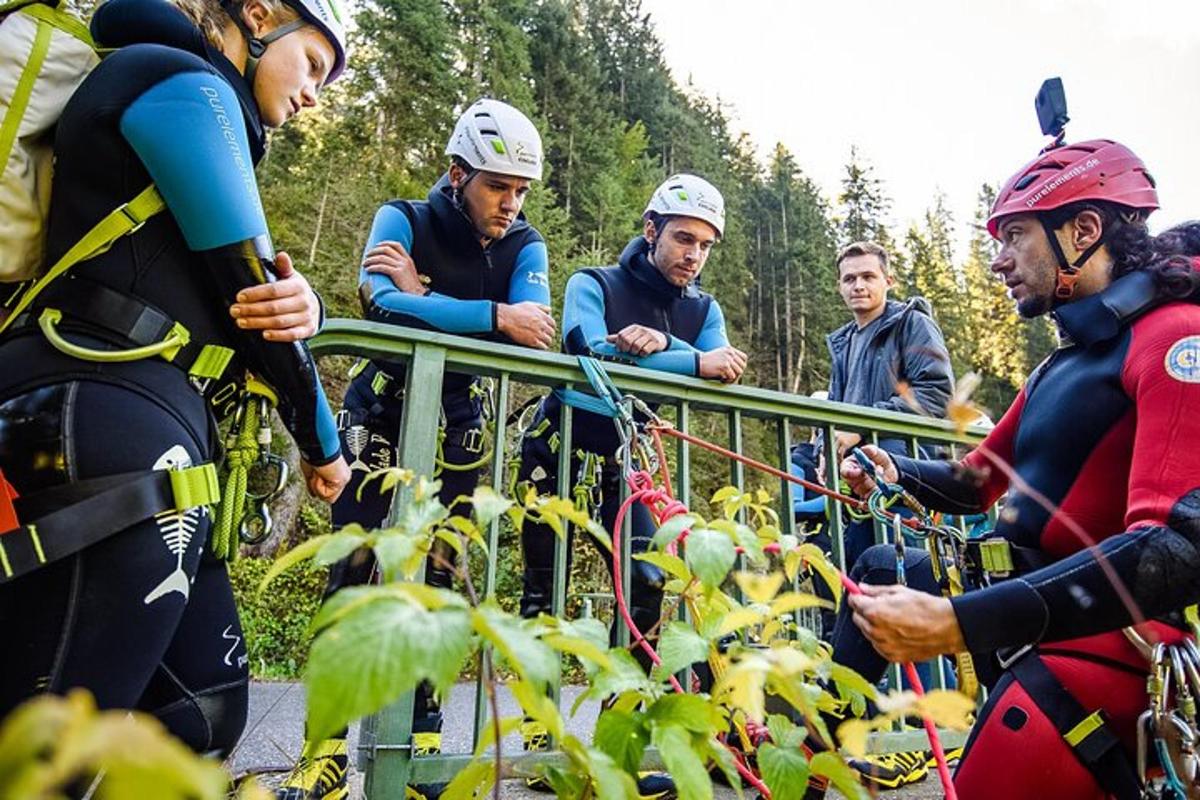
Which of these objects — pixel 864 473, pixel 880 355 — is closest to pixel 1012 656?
pixel 864 473

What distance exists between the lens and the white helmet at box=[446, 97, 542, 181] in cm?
394

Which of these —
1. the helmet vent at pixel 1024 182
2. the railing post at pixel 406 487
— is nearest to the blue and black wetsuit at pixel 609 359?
the railing post at pixel 406 487

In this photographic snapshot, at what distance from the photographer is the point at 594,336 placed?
390 cm

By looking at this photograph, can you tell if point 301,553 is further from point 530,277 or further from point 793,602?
point 530,277

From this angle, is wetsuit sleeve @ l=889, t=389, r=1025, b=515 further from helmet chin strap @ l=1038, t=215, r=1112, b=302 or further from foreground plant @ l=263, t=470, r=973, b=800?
foreground plant @ l=263, t=470, r=973, b=800

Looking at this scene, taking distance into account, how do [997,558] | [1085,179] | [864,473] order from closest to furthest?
[997,558], [1085,179], [864,473]

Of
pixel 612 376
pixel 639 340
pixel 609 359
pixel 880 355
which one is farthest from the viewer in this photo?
pixel 880 355

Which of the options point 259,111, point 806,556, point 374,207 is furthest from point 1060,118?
point 374,207

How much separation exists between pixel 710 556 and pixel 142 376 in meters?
1.16

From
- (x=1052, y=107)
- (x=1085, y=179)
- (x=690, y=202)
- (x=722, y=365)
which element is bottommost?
(x=722, y=365)

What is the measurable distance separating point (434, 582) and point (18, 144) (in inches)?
93.4

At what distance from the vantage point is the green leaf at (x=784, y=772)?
2.61 feet

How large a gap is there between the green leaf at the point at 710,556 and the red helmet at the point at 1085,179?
2152 mm

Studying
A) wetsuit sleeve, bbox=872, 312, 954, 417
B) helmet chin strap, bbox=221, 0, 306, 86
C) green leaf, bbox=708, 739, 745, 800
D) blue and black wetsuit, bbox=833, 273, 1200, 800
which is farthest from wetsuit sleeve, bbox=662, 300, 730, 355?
green leaf, bbox=708, 739, 745, 800
